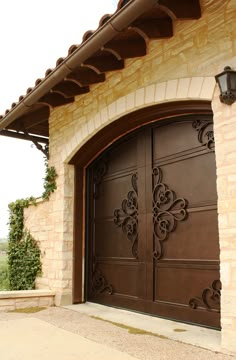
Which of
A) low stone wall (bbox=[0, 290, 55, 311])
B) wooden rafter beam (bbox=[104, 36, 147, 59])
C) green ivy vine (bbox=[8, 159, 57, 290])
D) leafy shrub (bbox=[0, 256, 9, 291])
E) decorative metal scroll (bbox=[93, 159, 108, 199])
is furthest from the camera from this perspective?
leafy shrub (bbox=[0, 256, 9, 291])

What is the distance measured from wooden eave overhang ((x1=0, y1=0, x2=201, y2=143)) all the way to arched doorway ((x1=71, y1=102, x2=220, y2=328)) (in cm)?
97

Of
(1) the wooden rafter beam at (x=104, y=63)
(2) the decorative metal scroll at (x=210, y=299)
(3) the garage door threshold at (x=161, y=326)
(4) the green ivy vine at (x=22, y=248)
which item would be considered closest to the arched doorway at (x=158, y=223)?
(2) the decorative metal scroll at (x=210, y=299)

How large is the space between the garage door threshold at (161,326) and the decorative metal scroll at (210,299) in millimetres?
222

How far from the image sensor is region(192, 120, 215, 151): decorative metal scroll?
407 centimetres

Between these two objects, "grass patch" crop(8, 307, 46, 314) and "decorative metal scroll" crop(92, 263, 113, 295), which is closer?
"grass patch" crop(8, 307, 46, 314)

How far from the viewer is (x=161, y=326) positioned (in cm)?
409

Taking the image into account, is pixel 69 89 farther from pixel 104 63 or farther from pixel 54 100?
pixel 104 63

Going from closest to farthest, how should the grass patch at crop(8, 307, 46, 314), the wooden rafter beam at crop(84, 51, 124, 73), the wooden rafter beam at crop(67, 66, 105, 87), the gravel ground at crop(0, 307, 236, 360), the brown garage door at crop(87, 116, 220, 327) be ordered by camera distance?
the gravel ground at crop(0, 307, 236, 360) → the brown garage door at crop(87, 116, 220, 327) → the wooden rafter beam at crop(84, 51, 124, 73) → the wooden rafter beam at crop(67, 66, 105, 87) → the grass patch at crop(8, 307, 46, 314)

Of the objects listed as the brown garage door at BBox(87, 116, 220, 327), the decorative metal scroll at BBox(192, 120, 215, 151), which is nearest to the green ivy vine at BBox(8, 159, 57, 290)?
the brown garage door at BBox(87, 116, 220, 327)

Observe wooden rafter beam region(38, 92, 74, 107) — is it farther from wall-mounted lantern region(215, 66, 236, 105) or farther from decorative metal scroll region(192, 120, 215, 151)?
wall-mounted lantern region(215, 66, 236, 105)

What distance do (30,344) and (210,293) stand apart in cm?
186

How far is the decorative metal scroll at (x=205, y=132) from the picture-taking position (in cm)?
407

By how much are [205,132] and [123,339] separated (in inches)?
91.7

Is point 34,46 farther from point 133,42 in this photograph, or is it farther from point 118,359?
point 118,359
